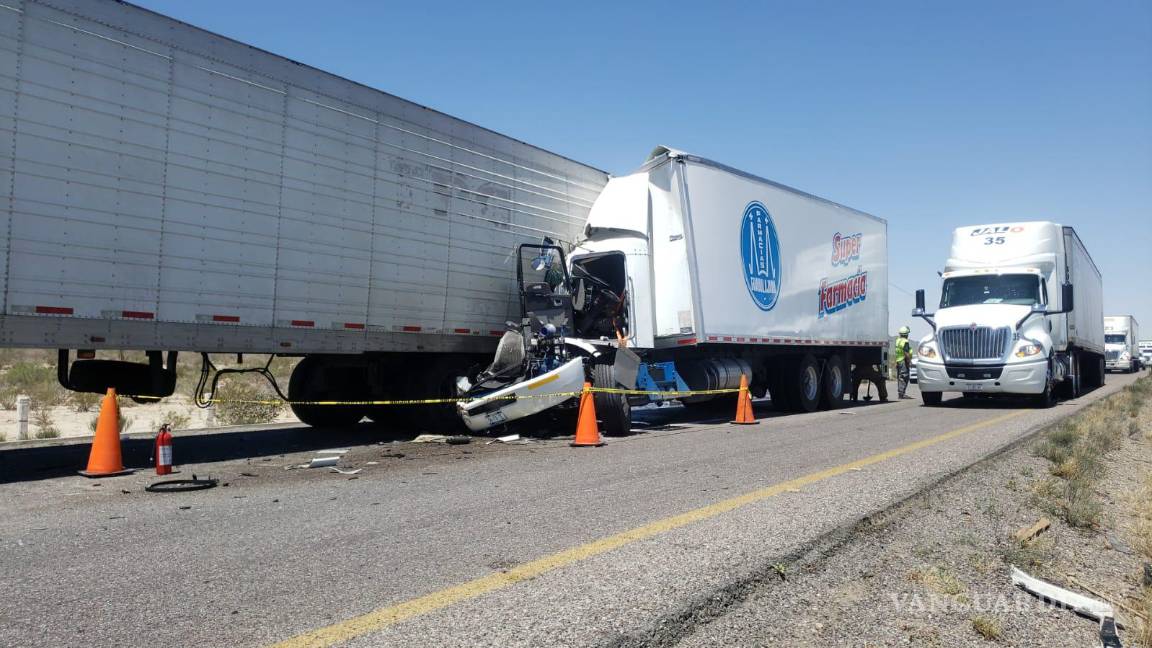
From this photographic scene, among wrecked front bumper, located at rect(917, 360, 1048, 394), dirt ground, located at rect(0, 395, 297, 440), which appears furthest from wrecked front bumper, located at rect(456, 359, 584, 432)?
wrecked front bumper, located at rect(917, 360, 1048, 394)

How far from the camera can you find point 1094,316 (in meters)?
24.4

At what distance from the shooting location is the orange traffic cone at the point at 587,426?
9922mm

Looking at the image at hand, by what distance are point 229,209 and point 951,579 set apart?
757 cm

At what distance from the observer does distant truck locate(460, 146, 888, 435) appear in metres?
11.1

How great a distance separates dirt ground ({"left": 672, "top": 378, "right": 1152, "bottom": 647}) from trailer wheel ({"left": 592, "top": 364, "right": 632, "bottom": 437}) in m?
5.20

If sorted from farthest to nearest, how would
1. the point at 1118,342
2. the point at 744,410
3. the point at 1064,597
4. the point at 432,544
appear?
the point at 1118,342 < the point at 744,410 < the point at 432,544 < the point at 1064,597

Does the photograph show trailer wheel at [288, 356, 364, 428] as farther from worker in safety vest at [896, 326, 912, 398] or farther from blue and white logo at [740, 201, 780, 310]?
worker in safety vest at [896, 326, 912, 398]

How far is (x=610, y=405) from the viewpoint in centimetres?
1094

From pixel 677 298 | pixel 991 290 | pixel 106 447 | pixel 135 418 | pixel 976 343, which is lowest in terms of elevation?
pixel 135 418

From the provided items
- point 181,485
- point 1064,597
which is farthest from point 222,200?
Answer: point 1064,597

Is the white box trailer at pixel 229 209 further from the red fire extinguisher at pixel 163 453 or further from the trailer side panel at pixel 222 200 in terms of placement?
the red fire extinguisher at pixel 163 453

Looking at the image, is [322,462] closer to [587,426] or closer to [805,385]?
[587,426]

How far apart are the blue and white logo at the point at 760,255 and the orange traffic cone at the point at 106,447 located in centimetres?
976

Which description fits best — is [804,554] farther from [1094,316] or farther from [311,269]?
[1094,316]
